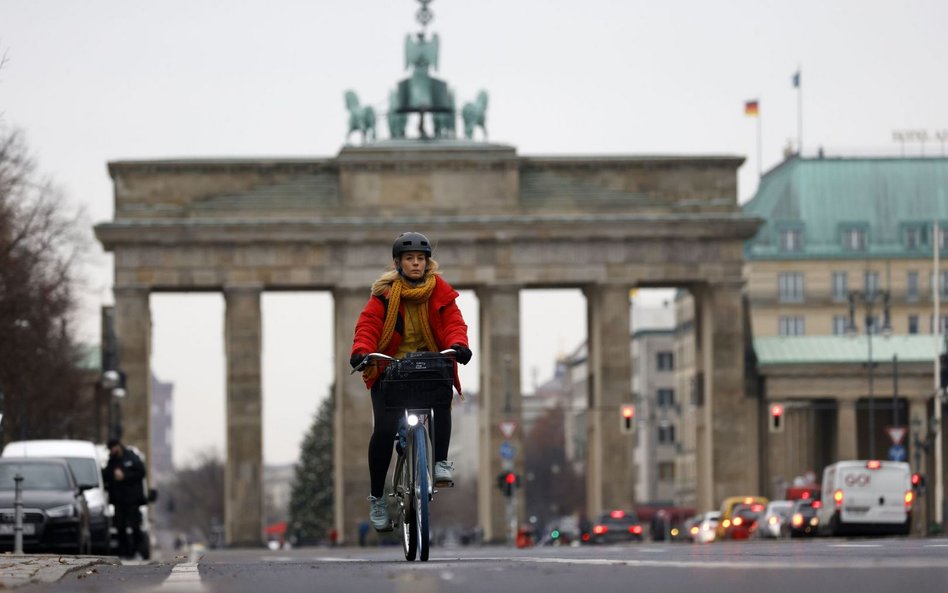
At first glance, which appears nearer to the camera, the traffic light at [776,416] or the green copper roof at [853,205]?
the traffic light at [776,416]

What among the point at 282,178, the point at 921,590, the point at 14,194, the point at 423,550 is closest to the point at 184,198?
the point at 282,178

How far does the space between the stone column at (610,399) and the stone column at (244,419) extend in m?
12.3

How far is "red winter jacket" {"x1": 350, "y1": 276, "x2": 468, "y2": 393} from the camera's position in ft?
64.1

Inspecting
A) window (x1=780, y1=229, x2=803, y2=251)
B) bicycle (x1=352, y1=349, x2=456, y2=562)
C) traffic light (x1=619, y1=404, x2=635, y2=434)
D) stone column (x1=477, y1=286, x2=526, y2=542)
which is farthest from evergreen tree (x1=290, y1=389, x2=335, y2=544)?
bicycle (x1=352, y1=349, x2=456, y2=562)

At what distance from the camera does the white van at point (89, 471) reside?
1597 inches

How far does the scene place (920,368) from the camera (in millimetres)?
107312

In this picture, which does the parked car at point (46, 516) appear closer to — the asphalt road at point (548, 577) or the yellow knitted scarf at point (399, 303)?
the asphalt road at point (548, 577)

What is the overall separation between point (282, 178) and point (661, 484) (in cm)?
7948

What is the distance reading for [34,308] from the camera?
75.1 meters

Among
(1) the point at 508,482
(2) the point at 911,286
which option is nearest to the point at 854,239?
(2) the point at 911,286

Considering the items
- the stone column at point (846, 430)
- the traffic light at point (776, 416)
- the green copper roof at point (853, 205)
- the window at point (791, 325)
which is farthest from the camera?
the green copper roof at point (853, 205)

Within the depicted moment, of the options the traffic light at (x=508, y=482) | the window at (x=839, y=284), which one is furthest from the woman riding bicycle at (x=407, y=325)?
the window at (x=839, y=284)

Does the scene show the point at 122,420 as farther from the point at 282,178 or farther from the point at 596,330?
the point at 596,330

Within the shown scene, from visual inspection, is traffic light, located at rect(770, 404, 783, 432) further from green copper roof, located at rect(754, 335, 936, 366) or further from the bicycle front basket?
the bicycle front basket
